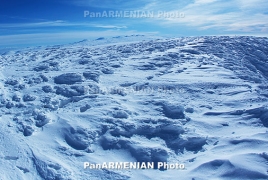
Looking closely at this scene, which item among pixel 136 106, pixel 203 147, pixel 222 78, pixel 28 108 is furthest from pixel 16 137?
pixel 222 78

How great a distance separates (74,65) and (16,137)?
970 cm

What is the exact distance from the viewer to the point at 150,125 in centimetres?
895

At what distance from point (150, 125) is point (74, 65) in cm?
1028

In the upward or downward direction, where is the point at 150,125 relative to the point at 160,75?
downward

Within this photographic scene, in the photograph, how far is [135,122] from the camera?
29.8 feet

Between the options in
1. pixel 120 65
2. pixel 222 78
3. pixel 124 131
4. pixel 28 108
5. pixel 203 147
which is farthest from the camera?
pixel 120 65

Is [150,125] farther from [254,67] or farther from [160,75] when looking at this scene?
[254,67]

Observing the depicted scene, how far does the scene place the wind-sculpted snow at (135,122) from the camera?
6.93 meters

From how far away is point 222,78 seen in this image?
537 inches

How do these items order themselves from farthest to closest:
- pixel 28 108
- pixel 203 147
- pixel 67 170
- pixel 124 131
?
pixel 28 108 < pixel 124 131 < pixel 203 147 < pixel 67 170

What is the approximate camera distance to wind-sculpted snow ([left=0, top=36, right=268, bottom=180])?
6.93m

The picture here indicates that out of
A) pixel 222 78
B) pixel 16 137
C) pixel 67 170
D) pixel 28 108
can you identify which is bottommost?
pixel 67 170

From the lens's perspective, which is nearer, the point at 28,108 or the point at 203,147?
the point at 203,147

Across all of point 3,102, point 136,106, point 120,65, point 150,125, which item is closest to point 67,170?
point 150,125
